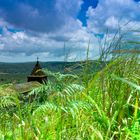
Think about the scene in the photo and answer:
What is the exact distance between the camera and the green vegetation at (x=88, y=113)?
109 inches

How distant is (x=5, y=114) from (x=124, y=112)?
143 cm

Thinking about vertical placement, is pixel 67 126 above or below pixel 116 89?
below

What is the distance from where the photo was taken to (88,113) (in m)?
3.23

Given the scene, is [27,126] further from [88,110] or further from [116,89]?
[116,89]

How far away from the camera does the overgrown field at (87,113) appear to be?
9.05 feet

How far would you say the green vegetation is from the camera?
2.76m

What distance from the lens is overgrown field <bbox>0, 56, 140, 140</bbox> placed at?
2.76m

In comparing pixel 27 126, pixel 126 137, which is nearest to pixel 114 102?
pixel 126 137

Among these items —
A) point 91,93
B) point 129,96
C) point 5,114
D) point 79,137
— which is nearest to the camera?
point 79,137

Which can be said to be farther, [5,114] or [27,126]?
[5,114]

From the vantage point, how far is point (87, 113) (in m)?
3.25

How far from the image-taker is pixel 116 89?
131 inches

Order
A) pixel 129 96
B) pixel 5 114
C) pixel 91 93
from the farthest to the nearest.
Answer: pixel 5 114 < pixel 91 93 < pixel 129 96

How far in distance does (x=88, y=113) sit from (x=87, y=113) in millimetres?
19
